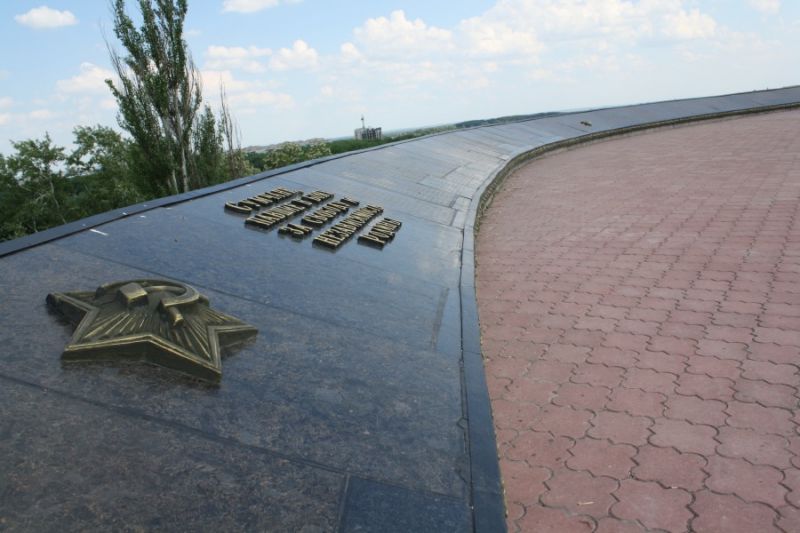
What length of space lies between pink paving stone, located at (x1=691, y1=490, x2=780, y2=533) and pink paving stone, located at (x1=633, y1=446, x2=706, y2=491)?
10cm

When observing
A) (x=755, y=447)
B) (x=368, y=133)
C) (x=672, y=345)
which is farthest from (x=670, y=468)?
(x=368, y=133)

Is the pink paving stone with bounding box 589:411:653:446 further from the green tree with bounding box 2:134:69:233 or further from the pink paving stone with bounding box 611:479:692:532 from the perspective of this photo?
the green tree with bounding box 2:134:69:233

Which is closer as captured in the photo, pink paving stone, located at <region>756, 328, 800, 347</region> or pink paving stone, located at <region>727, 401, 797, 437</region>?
pink paving stone, located at <region>727, 401, 797, 437</region>

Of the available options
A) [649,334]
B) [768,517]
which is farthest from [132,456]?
[649,334]

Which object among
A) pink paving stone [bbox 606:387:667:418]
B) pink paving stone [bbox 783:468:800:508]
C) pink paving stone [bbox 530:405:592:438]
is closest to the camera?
pink paving stone [bbox 783:468:800:508]

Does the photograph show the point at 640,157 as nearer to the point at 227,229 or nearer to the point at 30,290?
the point at 227,229

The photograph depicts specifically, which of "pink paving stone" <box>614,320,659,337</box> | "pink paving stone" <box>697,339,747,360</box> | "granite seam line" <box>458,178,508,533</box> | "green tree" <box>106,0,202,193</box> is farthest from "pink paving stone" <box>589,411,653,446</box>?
"green tree" <box>106,0,202,193</box>

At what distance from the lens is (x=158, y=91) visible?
550 inches

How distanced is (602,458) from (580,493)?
0.28m

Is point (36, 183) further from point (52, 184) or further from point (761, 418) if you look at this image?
point (761, 418)

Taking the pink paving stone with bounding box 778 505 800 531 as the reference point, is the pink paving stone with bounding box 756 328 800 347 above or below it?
above

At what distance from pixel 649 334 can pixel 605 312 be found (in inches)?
18.7

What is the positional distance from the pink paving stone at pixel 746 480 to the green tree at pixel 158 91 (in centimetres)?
1438

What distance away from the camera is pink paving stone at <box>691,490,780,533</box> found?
1984mm
